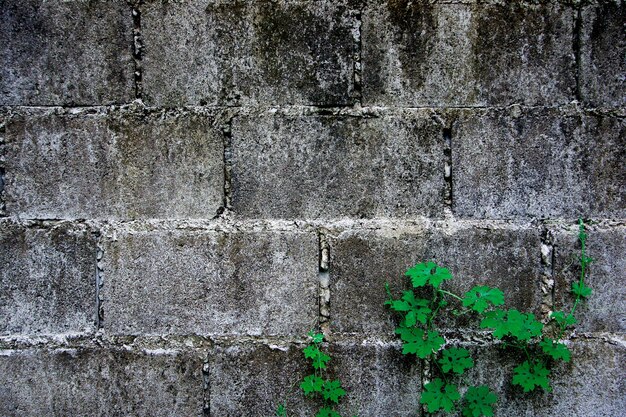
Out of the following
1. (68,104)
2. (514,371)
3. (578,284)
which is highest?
(68,104)

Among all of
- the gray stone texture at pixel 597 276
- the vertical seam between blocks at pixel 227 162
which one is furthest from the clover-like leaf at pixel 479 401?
the vertical seam between blocks at pixel 227 162

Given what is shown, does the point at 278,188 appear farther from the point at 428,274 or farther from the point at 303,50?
the point at 428,274

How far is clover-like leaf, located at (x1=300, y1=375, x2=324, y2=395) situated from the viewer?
1970 millimetres

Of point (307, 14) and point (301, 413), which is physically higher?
point (307, 14)

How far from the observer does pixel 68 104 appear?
201 centimetres

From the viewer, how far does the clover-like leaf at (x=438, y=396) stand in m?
1.97

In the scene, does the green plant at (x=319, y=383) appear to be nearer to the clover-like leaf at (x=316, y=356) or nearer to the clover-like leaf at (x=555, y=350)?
the clover-like leaf at (x=316, y=356)

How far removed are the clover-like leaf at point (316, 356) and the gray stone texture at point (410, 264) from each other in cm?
13

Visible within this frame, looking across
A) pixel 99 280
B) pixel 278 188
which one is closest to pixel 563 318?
pixel 278 188

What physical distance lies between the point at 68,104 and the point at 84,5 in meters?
0.42

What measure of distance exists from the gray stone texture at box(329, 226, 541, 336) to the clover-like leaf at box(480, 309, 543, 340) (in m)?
0.09

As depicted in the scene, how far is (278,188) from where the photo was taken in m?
2.02

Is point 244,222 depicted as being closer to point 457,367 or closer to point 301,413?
point 301,413

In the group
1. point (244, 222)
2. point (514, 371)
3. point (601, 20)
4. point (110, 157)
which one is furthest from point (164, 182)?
point (601, 20)
